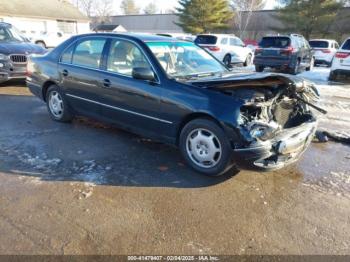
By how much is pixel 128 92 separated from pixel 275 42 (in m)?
12.3

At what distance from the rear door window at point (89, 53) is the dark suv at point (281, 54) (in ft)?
36.4

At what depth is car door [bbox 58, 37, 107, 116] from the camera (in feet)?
16.9

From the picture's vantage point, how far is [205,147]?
4.06m

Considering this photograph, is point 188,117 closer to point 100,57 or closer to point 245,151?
point 245,151

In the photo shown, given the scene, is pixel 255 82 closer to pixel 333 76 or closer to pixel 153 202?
pixel 153 202

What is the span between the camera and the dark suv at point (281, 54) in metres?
14.6

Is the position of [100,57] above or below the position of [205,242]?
above

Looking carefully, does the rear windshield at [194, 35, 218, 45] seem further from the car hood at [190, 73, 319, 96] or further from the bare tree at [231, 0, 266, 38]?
the bare tree at [231, 0, 266, 38]

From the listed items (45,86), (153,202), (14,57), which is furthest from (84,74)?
(14,57)

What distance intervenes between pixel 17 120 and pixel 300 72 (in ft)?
45.2

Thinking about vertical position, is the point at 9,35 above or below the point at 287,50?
above

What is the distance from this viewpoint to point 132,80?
4.61 meters

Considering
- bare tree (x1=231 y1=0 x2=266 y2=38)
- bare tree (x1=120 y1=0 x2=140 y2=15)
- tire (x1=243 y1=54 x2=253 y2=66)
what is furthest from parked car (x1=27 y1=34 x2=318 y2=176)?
bare tree (x1=120 y1=0 x2=140 y2=15)

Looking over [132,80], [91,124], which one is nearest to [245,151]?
[132,80]
